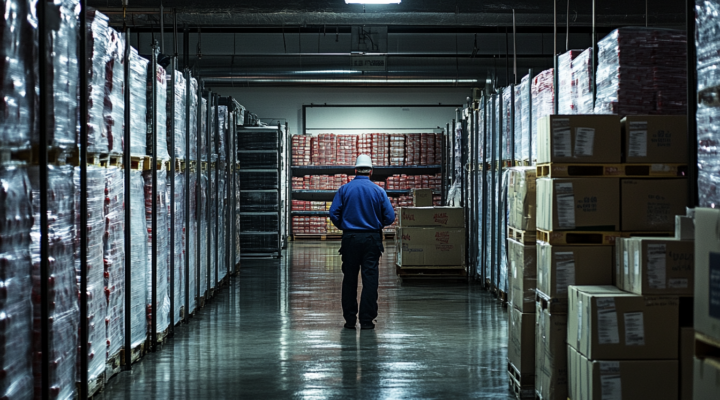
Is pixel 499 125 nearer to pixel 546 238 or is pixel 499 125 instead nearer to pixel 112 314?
pixel 546 238

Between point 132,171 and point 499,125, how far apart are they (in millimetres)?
5321

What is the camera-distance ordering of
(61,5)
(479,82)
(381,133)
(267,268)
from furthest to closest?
(381,133)
(479,82)
(267,268)
(61,5)

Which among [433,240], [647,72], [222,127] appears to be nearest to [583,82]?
[647,72]

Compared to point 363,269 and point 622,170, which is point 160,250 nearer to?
point 363,269

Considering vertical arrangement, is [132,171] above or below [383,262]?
above

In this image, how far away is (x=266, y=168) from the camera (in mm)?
14430

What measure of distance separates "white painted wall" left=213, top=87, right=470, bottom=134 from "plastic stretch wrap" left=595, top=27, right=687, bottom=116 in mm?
15215

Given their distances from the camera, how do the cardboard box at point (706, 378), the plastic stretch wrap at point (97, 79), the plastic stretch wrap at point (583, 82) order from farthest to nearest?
the plastic stretch wrap at point (583, 82), the plastic stretch wrap at point (97, 79), the cardboard box at point (706, 378)

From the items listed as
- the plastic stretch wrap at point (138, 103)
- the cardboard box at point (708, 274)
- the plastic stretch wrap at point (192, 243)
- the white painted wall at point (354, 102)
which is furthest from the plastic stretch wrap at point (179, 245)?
the white painted wall at point (354, 102)

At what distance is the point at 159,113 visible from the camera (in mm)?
6543

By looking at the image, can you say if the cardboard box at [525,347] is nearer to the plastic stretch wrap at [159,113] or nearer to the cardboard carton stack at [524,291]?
the cardboard carton stack at [524,291]

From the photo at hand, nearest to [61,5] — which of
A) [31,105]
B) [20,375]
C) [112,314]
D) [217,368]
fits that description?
[31,105]

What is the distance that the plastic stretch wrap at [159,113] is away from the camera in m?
6.25

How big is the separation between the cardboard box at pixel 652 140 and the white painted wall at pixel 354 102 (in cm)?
1603
